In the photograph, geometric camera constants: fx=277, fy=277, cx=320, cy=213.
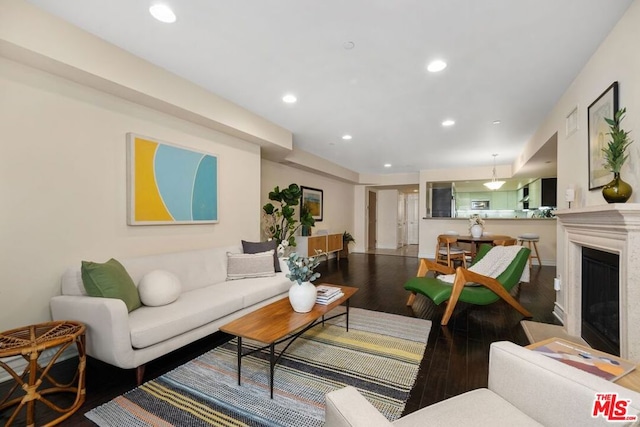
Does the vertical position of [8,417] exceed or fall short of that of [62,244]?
it falls short

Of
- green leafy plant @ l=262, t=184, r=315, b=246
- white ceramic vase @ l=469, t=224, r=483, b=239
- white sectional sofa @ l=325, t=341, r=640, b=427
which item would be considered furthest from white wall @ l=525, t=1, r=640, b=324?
green leafy plant @ l=262, t=184, r=315, b=246

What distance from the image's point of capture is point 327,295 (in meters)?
2.46

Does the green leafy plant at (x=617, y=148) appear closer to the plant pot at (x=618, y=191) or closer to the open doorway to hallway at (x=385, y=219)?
the plant pot at (x=618, y=191)

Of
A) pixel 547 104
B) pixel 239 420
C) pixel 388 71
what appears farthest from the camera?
pixel 547 104

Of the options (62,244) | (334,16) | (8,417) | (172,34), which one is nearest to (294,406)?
(8,417)

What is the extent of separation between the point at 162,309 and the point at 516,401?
2290 millimetres

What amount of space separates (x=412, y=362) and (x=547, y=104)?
3.30 m

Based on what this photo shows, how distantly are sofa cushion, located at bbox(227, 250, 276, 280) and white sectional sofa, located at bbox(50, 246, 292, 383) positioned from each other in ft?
0.32

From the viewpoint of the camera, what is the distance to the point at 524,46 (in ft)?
7.08

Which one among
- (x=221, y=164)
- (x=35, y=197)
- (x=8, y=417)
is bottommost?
(x=8, y=417)

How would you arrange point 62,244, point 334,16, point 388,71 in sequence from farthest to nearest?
1. point 388,71
2. point 62,244
3. point 334,16

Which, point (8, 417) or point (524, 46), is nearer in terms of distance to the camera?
point (8, 417)

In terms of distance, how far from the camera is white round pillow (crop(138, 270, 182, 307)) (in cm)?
225

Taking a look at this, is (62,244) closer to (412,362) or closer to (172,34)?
(172,34)
